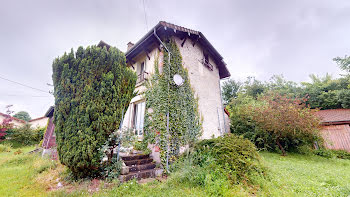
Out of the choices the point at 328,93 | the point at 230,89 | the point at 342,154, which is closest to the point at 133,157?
the point at 342,154

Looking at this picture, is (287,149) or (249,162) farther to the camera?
(287,149)

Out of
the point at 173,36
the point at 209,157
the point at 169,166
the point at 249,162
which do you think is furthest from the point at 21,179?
the point at 173,36

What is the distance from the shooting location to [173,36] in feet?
22.4

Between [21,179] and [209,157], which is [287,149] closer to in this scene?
[209,157]

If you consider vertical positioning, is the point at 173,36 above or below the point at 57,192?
above

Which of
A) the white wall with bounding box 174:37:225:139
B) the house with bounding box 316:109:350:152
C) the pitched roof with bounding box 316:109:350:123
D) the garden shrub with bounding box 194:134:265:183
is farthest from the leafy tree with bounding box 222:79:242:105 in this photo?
the garden shrub with bounding box 194:134:265:183

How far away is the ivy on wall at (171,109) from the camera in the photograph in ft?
16.9

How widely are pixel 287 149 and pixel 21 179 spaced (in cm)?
1423

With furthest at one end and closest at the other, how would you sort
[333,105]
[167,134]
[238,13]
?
1. [333,105]
2. [238,13]
3. [167,134]

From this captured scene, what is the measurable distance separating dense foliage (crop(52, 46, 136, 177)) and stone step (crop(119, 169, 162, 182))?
846 millimetres

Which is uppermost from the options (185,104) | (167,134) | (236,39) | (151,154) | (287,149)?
(236,39)

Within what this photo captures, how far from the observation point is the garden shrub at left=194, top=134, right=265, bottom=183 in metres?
3.65

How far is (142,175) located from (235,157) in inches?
113

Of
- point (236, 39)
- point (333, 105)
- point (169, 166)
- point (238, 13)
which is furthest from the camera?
point (333, 105)
